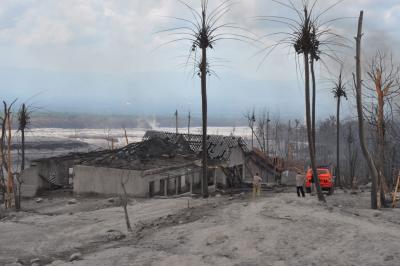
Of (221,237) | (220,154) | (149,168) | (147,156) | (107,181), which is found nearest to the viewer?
(221,237)

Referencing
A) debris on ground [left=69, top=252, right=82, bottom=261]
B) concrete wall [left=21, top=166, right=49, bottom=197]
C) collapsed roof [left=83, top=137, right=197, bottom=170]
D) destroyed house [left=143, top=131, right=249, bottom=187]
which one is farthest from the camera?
destroyed house [left=143, top=131, right=249, bottom=187]

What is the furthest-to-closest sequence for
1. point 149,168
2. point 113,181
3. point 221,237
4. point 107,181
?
1. point 149,168
2. point 107,181
3. point 113,181
4. point 221,237

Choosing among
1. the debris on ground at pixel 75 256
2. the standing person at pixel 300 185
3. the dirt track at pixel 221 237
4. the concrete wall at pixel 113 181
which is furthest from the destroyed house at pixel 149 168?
the debris on ground at pixel 75 256

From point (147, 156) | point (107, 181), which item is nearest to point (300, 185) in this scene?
point (107, 181)

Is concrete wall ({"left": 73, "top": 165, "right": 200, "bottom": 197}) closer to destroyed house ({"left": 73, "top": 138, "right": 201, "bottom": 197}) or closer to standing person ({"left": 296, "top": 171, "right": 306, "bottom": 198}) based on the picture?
destroyed house ({"left": 73, "top": 138, "right": 201, "bottom": 197})

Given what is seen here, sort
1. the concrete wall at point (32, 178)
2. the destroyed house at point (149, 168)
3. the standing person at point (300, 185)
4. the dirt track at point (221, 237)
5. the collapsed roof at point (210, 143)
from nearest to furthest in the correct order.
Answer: the dirt track at point (221, 237), the standing person at point (300, 185), the destroyed house at point (149, 168), the concrete wall at point (32, 178), the collapsed roof at point (210, 143)


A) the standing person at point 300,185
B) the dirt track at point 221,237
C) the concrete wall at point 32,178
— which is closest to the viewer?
the dirt track at point 221,237

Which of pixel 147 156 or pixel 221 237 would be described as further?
pixel 147 156

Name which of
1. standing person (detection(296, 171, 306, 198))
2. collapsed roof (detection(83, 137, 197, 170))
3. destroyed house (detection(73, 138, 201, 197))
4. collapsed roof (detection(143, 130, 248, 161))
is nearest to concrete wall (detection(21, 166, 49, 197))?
destroyed house (detection(73, 138, 201, 197))

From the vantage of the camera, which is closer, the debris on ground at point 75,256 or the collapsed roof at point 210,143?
the debris on ground at point 75,256

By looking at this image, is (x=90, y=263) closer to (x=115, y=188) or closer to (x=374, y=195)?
(x=374, y=195)

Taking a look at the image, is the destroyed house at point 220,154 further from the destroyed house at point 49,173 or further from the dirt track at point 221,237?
the dirt track at point 221,237

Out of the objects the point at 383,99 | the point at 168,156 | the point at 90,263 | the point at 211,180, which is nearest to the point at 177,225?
the point at 90,263

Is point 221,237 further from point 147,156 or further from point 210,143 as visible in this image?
point 210,143
